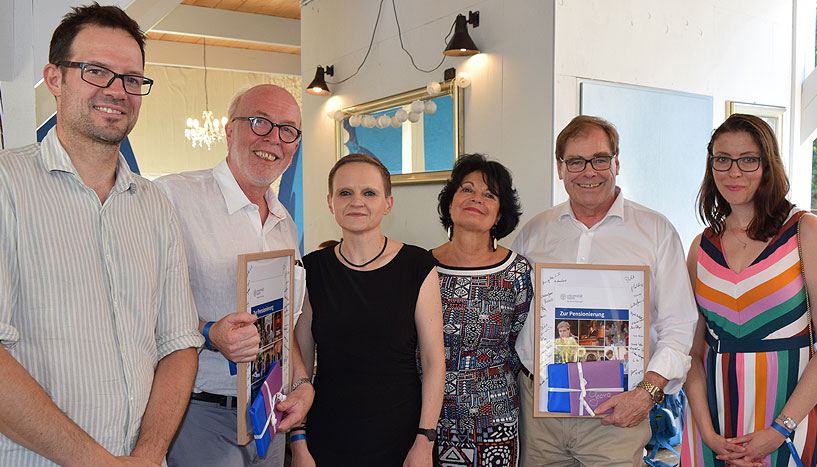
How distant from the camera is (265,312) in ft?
5.65

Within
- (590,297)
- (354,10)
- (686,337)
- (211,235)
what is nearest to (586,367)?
(590,297)

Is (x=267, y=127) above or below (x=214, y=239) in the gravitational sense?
above

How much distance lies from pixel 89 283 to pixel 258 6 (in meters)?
7.76

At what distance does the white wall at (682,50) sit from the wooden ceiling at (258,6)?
4973 millimetres

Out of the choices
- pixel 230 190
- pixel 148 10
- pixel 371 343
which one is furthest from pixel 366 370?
pixel 148 10

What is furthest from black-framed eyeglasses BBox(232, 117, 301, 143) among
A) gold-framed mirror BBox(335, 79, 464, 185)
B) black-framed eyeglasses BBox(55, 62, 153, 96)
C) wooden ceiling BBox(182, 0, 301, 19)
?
wooden ceiling BBox(182, 0, 301, 19)

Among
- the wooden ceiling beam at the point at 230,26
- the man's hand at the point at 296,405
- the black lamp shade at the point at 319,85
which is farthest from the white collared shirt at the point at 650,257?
the wooden ceiling beam at the point at 230,26

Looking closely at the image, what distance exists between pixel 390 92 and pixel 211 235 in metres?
4.36

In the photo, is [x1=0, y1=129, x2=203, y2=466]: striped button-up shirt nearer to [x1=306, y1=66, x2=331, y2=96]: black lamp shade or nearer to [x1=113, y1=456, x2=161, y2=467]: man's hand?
[x1=113, y1=456, x2=161, y2=467]: man's hand

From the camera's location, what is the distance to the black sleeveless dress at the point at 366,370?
6.38 feet

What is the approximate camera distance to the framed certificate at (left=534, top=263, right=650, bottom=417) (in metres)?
2.04

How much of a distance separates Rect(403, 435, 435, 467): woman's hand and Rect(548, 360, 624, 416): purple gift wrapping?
0.46 metres

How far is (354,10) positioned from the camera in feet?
21.4

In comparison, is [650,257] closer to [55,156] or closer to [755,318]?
[755,318]
